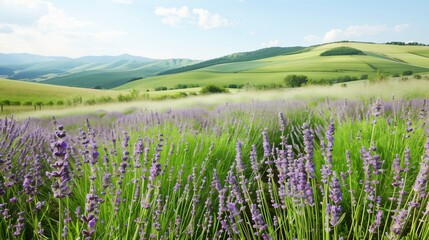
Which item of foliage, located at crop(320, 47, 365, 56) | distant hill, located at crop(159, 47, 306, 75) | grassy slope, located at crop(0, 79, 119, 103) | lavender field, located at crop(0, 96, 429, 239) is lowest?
lavender field, located at crop(0, 96, 429, 239)

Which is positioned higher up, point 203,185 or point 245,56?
point 245,56

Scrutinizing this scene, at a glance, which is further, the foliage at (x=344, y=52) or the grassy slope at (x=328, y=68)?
the foliage at (x=344, y=52)

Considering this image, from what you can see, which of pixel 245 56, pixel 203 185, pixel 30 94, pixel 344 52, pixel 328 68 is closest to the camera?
pixel 203 185

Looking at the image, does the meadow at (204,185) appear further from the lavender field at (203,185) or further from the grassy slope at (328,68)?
the grassy slope at (328,68)

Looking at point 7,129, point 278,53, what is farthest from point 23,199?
point 278,53

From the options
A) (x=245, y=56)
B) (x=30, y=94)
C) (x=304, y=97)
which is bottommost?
(x=304, y=97)

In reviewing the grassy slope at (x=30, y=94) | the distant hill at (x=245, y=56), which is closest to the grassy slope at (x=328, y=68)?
the distant hill at (x=245, y=56)

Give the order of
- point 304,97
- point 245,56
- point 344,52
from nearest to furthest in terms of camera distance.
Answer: point 304,97, point 344,52, point 245,56

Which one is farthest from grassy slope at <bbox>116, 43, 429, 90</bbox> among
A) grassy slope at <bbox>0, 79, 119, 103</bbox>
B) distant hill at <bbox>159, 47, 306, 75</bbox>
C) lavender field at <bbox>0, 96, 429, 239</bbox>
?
lavender field at <bbox>0, 96, 429, 239</bbox>

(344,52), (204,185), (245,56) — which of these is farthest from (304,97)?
(245,56)

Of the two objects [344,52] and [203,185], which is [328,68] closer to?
[344,52]

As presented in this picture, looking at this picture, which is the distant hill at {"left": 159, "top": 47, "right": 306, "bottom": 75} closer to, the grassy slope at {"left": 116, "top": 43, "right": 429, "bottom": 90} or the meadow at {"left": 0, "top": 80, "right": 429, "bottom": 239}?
the grassy slope at {"left": 116, "top": 43, "right": 429, "bottom": 90}

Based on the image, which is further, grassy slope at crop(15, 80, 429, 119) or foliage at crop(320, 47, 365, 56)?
foliage at crop(320, 47, 365, 56)

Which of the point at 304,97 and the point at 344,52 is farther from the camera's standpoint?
the point at 344,52
